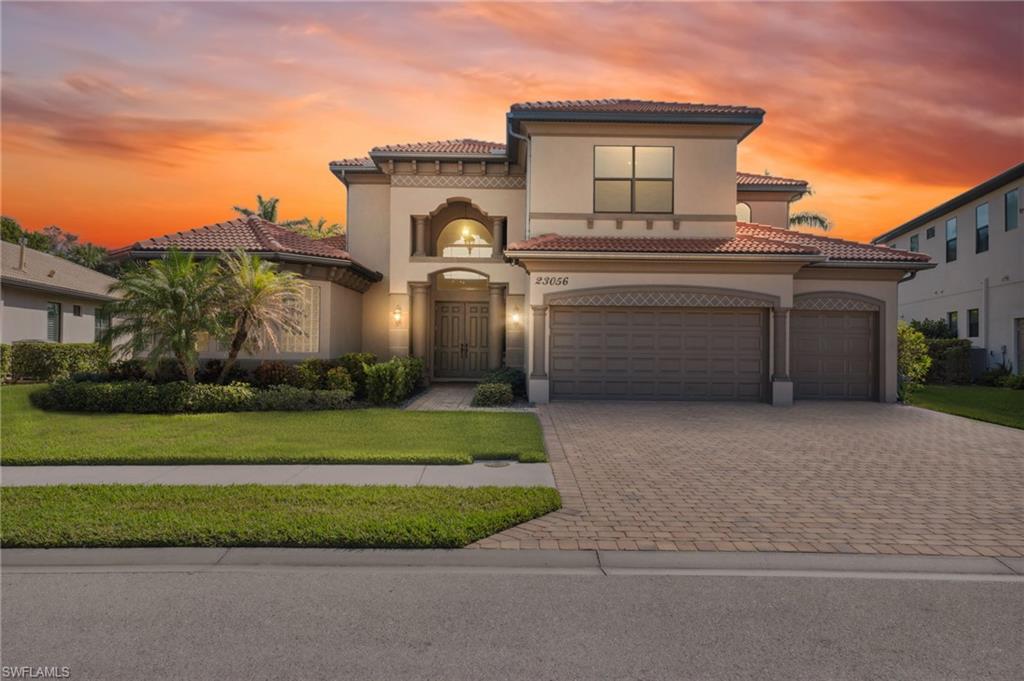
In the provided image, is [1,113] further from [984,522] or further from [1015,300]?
[1015,300]

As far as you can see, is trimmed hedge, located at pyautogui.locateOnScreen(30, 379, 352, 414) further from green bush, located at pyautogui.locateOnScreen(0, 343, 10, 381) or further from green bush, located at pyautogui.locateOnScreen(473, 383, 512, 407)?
green bush, located at pyautogui.locateOnScreen(0, 343, 10, 381)

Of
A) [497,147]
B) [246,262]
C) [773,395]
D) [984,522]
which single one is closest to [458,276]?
[497,147]

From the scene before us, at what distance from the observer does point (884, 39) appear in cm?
1456

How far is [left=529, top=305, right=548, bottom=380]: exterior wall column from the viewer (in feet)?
49.6

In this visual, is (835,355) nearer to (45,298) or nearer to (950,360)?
(950,360)

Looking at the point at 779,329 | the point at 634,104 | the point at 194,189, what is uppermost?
the point at 634,104

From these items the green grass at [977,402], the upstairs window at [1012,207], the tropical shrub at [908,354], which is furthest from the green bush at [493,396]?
the upstairs window at [1012,207]

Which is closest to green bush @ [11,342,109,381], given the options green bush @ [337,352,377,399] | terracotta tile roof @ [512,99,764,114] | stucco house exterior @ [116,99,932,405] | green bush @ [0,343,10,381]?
green bush @ [0,343,10,381]

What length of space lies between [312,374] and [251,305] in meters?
2.31

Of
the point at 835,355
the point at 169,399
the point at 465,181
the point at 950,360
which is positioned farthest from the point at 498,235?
the point at 950,360

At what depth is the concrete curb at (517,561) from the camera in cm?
457

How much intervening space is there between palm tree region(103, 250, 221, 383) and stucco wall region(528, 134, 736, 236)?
8938 millimetres

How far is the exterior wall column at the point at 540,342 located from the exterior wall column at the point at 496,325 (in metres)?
4.04

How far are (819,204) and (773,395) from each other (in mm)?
32374
